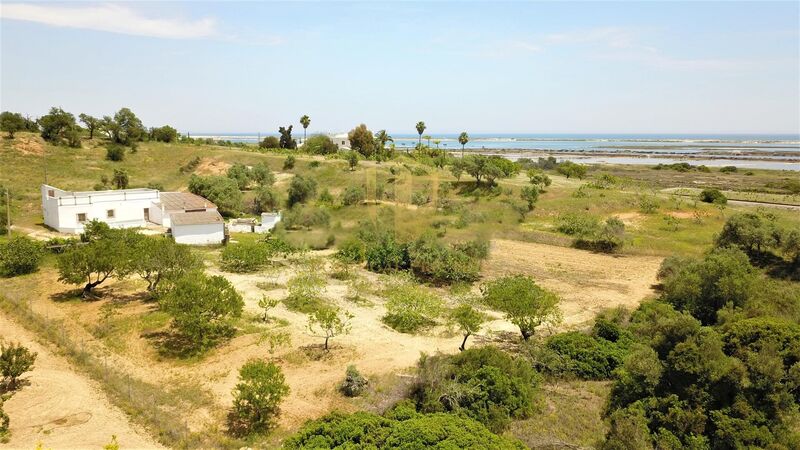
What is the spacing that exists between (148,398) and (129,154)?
185 ft

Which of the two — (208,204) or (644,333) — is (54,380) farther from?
(208,204)

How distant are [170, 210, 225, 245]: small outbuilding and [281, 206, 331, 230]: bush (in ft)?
15.8

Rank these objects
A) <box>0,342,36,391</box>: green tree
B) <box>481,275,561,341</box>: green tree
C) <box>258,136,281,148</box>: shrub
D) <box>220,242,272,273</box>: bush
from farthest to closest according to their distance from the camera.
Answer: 1. <box>258,136,281,148</box>: shrub
2. <box>220,242,272,273</box>: bush
3. <box>481,275,561,341</box>: green tree
4. <box>0,342,36,391</box>: green tree

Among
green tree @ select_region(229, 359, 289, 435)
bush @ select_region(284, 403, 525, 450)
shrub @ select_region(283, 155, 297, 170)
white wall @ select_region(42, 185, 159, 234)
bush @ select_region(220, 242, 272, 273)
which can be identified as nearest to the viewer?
bush @ select_region(284, 403, 525, 450)

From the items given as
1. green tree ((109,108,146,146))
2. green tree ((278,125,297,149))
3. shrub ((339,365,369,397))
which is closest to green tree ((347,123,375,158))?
green tree ((278,125,297,149))

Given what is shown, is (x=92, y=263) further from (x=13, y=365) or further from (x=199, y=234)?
(x=199, y=234)

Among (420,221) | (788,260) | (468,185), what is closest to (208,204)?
(420,221)

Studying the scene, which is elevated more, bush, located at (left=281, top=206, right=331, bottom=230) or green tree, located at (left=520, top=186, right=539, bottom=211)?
green tree, located at (left=520, top=186, right=539, bottom=211)

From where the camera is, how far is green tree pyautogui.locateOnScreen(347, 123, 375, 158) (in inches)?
2864

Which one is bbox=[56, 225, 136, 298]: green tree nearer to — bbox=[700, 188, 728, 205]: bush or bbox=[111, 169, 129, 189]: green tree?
bbox=[111, 169, 129, 189]: green tree

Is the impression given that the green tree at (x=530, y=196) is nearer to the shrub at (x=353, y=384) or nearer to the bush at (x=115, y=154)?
the shrub at (x=353, y=384)

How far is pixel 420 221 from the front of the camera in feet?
117

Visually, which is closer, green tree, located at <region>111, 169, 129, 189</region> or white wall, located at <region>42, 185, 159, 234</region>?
white wall, located at <region>42, 185, 159, 234</region>

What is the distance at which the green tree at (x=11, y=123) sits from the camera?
6084cm
